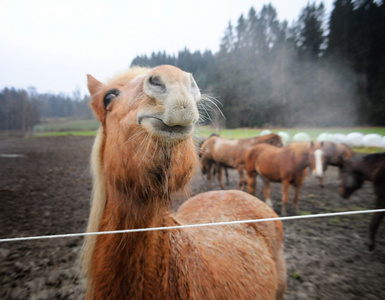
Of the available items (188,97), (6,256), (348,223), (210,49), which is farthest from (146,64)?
(348,223)

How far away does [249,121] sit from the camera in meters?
1.53

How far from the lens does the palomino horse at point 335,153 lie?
5.66ft

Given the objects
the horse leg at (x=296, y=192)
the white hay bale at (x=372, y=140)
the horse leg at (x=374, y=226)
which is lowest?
the horse leg at (x=374, y=226)

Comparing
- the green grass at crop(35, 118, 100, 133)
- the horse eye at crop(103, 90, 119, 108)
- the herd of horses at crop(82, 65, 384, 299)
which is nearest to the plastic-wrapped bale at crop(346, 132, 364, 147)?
the herd of horses at crop(82, 65, 384, 299)

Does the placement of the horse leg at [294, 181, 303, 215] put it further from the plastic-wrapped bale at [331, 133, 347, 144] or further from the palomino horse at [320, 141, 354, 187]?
the plastic-wrapped bale at [331, 133, 347, 144]

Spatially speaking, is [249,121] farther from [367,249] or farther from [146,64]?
[367,249]

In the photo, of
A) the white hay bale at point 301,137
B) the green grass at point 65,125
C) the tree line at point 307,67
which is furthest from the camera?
the white hay bale at point 301,137

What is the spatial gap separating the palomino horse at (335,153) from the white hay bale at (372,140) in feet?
0.39

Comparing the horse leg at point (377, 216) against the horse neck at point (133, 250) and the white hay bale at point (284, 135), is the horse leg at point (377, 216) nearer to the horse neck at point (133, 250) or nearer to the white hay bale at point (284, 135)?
the white hay bale at point (284, 135)

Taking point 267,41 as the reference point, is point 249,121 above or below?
below

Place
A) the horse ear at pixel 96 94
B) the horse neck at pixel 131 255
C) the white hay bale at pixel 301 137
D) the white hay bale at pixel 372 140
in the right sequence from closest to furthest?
the horse neck at pixel 131 255 → the horse ear at pixel 96 94 → the white hay bale at pixel 372 140 → the white hay bale at pixel 301 137

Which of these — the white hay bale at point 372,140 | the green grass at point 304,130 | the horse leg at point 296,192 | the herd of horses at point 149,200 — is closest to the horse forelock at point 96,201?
the herd of horses at point 149,200

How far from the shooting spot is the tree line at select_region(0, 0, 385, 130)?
1429 millimetres

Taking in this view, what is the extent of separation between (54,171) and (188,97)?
4.01 feet
